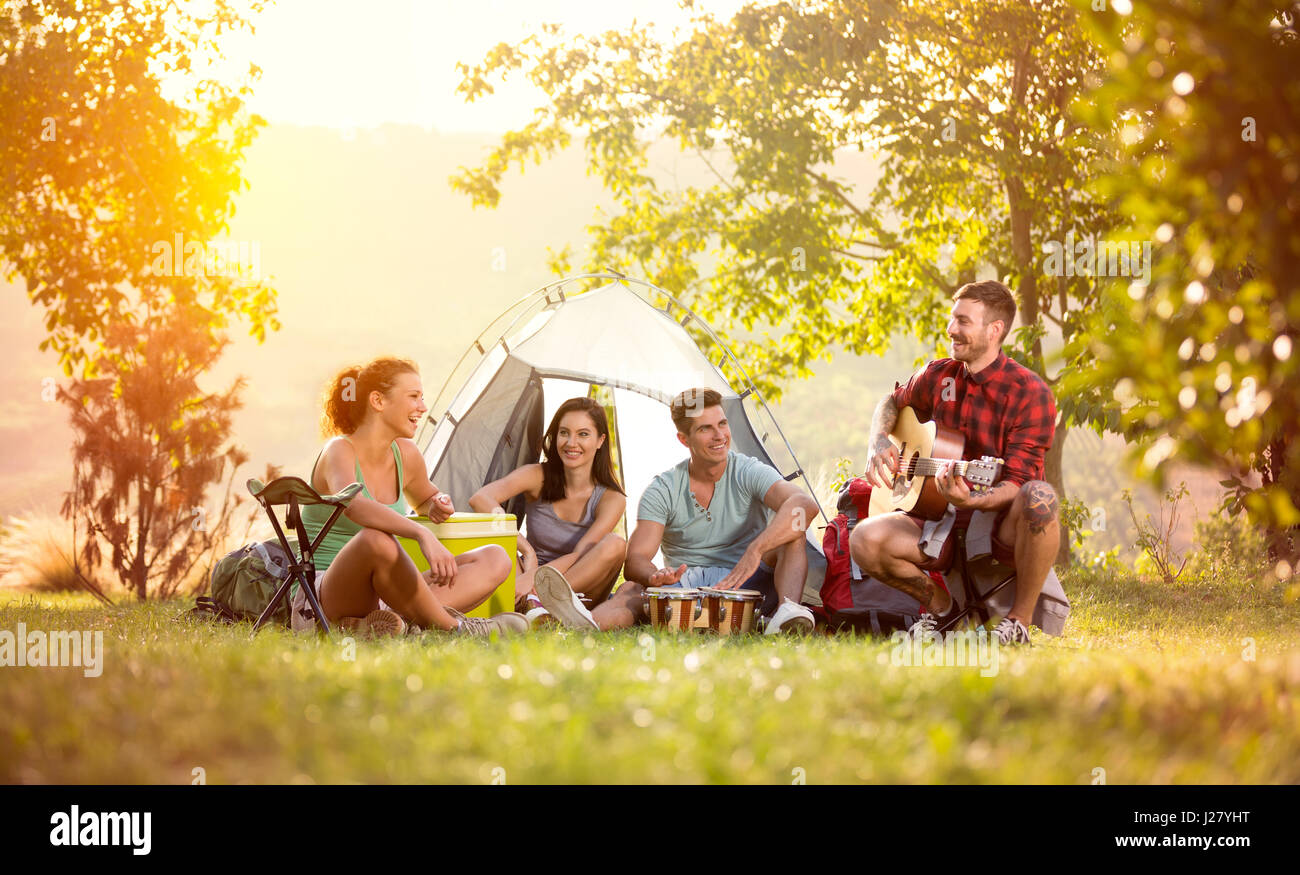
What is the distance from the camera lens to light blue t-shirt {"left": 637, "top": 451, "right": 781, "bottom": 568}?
5.61 metres

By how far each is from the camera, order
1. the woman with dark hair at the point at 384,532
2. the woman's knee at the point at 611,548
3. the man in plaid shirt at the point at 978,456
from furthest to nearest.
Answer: the woman's knee at the point at 611,548
the man in plaid shirt at the point at 978,456
the woman with dark hair at the point at 384,532

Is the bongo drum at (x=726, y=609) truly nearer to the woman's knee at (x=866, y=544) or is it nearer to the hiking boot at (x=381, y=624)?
the woman's knee at (x=866, y=544)

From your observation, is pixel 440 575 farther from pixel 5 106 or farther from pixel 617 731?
pixel 5 106

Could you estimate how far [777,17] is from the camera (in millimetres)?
9766

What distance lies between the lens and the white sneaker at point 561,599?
516cm

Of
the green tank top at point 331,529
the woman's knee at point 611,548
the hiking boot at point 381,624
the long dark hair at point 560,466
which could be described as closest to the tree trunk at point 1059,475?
the long dark hair at point 560,466

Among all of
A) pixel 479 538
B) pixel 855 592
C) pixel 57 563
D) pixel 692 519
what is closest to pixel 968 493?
pixel 855 592

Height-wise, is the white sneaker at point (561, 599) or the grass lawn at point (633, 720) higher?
the grass lawn at point (633, 720)

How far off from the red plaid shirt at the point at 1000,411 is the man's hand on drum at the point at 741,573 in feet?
3.24

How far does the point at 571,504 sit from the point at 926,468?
2153 mm

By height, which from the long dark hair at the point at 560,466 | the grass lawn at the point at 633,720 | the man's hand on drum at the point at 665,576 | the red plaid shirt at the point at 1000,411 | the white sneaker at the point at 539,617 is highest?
the red plaid shirt at the point at 1000,411

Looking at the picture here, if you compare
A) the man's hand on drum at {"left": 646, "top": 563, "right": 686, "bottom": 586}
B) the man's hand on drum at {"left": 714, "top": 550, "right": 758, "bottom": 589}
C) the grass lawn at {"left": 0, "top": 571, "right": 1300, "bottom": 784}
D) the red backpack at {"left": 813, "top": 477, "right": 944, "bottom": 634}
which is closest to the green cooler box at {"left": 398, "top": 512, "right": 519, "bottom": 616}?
the man's hand on drum at {"left": 646, "top": 563, "right": 686, "bottom": 586}
